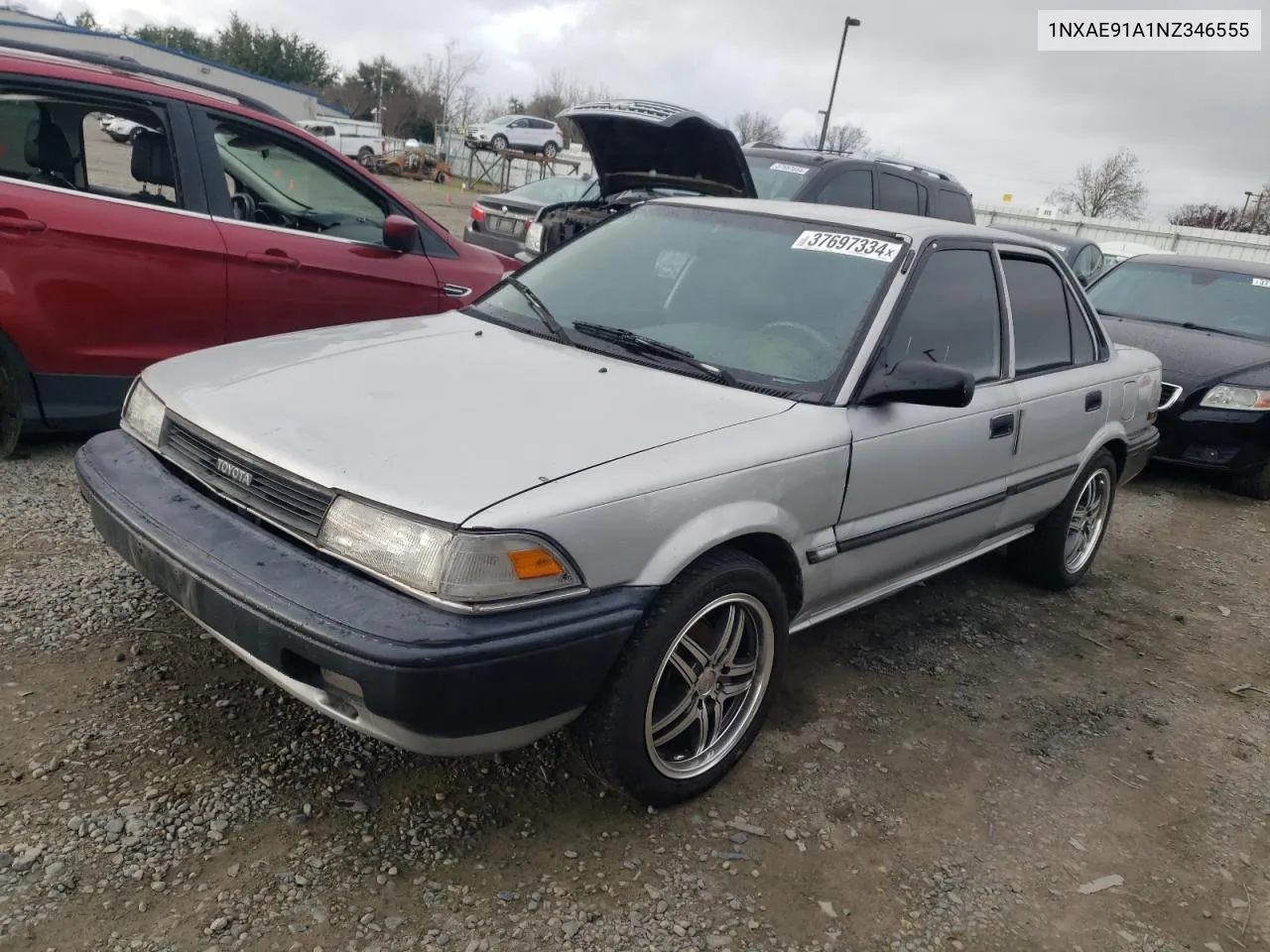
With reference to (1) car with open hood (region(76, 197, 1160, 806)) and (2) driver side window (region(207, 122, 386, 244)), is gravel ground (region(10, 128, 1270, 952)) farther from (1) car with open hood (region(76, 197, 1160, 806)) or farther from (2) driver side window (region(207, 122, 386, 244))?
(2) driver side window (region(207, 122, 386, 244))

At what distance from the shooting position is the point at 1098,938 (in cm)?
238

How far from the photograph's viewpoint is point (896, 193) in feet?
25.3

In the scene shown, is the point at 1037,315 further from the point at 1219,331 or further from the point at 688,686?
the point at 1219,331

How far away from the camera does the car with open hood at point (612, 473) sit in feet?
6.81

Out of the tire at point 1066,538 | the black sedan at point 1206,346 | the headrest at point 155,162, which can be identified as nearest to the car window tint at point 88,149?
→ the headrest at point 155,162

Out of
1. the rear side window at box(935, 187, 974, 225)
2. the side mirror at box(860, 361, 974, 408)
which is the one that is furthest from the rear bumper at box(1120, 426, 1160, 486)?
the rear side window at box(935, 187, 974, 225)

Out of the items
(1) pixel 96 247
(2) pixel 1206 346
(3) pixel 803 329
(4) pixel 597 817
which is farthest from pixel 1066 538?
(1) pixel 96 247

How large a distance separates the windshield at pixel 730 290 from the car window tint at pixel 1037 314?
88cm

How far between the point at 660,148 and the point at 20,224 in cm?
321

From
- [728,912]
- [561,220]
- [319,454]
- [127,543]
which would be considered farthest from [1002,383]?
[561,220]

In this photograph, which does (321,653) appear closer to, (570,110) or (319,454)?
(319,454)

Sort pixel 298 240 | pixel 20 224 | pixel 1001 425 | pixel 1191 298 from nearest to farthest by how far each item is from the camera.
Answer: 1. pixel 1001 425
2. pixel 20 224
3. pixel 298 240
4. pixel 1191 298

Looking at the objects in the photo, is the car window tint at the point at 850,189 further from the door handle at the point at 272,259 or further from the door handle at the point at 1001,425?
the door handle at the point at 272,259

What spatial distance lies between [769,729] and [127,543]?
198cm
